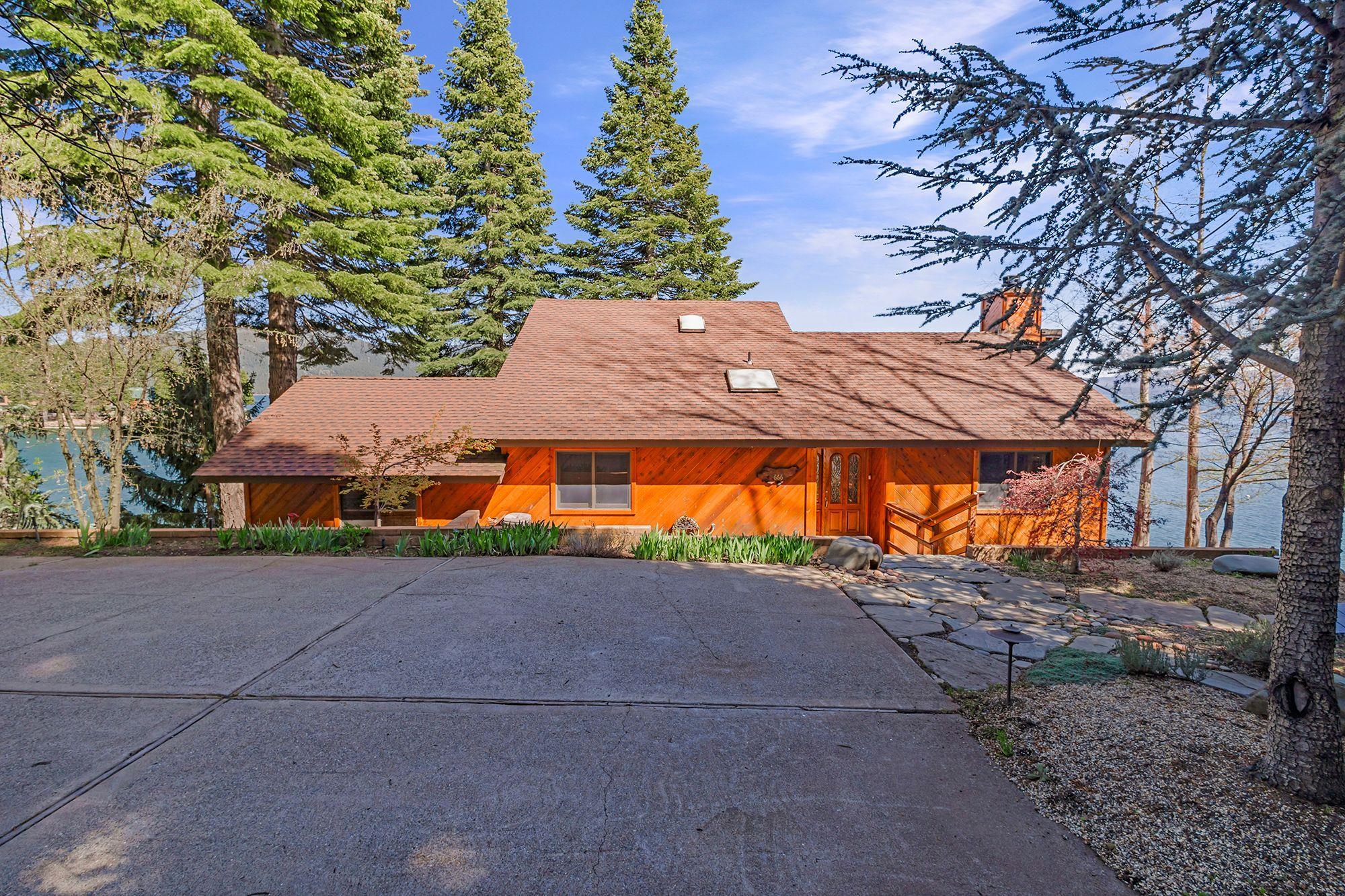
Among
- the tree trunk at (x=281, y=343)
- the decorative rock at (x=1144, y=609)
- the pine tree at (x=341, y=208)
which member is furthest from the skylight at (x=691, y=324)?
the decorative rock at (x=1144, y=609)

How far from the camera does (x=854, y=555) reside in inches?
332

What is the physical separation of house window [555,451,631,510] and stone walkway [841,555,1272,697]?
5.53 m

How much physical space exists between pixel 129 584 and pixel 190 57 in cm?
1064

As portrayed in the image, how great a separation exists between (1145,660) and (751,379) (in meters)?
9.10

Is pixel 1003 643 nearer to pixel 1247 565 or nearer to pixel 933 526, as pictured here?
pixel 1247 565

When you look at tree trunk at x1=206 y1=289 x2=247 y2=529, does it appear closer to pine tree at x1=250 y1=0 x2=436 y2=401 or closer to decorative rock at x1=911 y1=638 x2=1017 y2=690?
pine tree at x1=250 y1=0 x2=436 y2=401

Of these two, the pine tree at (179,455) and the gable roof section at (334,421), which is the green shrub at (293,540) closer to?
the gable roof section at (334,421)

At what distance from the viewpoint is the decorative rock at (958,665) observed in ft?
15.9

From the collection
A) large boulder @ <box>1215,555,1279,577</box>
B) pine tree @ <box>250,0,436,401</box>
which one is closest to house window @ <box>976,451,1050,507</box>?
large boulder @ <box>1215,555,1279,577</box>

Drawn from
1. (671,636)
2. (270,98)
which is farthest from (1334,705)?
(270,98)

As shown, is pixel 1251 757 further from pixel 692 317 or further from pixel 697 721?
pixel 692 317

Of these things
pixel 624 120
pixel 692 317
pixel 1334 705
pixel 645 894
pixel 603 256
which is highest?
pixel 624 120

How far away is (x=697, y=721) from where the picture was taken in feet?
13.5

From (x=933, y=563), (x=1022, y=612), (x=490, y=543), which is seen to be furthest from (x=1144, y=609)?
(x=490, y=543)
